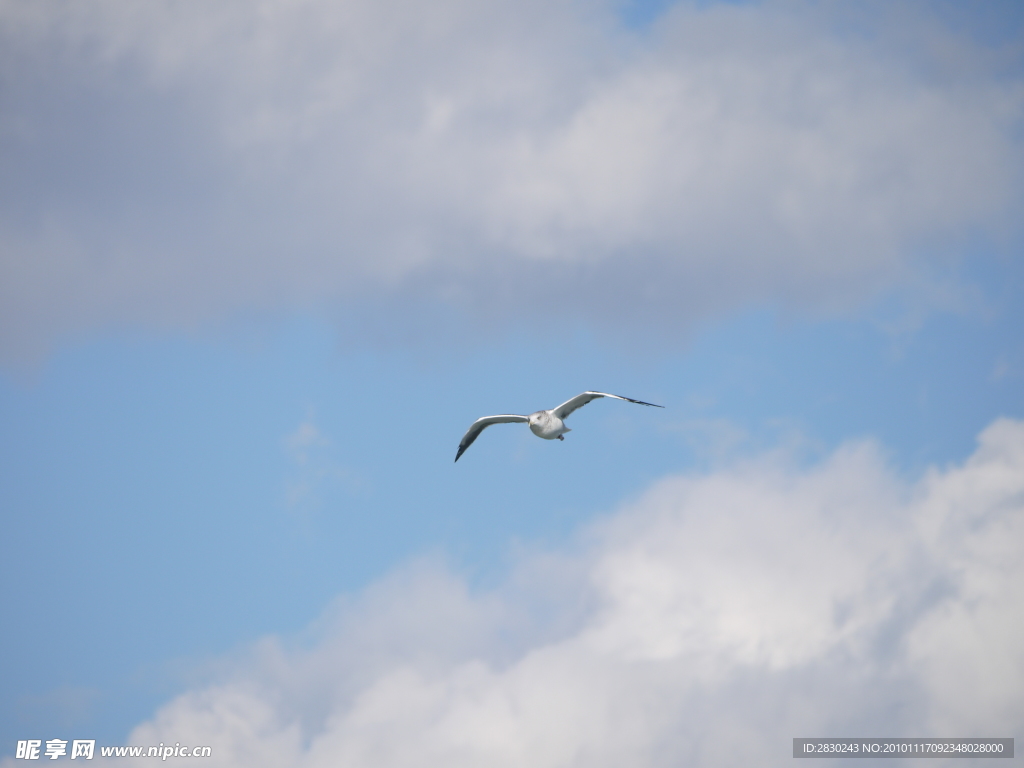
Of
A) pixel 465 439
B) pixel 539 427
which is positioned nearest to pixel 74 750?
pixel 465 439

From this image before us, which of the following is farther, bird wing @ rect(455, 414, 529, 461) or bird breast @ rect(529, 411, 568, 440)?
bird wing @ rect(455, 414, 529, 461)

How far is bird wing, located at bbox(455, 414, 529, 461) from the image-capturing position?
7931 centimetres

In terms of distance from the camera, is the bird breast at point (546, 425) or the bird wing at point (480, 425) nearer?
the bird breast at point (546, 425)

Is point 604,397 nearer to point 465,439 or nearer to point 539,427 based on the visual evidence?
point 539,427

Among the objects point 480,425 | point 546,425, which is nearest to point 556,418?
point 546,425

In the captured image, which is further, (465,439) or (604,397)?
(465,439)

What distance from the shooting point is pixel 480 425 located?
81.4m

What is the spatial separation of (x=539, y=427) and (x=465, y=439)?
8.98 m

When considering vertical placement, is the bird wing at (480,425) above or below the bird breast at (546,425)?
above

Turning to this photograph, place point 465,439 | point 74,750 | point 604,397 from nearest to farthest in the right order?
point 604,397
point 465,439
point 74,750

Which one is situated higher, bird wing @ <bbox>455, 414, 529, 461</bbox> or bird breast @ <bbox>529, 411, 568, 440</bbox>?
bird wing @ <bbox>455, 414, 529, 461</bbox>

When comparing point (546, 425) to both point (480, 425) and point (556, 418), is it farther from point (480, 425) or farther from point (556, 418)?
point (480, 425)

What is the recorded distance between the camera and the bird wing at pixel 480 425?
79.3m

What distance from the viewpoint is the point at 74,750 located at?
103875mm
